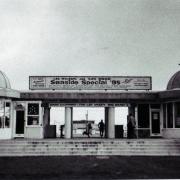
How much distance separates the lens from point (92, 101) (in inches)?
1077

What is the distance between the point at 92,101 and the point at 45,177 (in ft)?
42.0

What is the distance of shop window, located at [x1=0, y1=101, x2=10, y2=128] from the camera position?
2541 cm

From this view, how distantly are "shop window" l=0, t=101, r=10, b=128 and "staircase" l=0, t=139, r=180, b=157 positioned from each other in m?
3.51

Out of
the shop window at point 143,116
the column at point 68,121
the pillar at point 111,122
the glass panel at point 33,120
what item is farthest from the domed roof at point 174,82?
the glass panel at point 33,120

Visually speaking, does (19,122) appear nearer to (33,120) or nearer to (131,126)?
(33,120)

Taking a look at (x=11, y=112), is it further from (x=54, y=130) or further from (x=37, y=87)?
(x=54, y=130)

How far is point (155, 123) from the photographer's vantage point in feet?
90.9

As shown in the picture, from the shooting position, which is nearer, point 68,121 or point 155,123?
point 68,121

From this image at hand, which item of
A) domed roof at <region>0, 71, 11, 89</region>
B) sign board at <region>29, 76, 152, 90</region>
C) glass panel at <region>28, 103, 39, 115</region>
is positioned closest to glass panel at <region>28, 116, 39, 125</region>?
glass panel at <region>28, 103, 39, 115</region>

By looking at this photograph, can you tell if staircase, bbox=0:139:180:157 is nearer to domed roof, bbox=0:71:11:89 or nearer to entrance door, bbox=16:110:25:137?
entrance door, bbox=16:110:25:137

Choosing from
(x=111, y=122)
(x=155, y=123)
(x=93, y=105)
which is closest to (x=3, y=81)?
(x=93, y=105)

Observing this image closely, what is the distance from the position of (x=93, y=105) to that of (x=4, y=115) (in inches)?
241

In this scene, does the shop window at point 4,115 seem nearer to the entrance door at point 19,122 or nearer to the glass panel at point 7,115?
the glass panel at point 7,115

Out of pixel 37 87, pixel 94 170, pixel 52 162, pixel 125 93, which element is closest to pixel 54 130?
pixel 37 87
